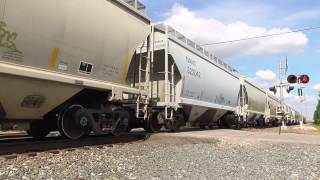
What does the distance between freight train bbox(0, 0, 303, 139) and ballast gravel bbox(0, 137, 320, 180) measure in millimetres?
1322

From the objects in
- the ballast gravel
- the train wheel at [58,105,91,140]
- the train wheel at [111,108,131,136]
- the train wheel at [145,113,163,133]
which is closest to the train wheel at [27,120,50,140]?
the train wheel at [58,105,91,140]

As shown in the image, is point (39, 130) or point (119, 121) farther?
point (119, 121)

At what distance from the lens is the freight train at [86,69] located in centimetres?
666

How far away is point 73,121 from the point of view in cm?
841

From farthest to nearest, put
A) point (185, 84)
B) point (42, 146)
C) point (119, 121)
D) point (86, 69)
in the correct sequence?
point (185, 84), point (119, 121), point (86, 69), point (42, 146)

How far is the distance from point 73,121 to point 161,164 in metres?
3.12

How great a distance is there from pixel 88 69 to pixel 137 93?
2.23m

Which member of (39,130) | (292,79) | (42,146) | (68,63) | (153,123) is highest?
(292,79)

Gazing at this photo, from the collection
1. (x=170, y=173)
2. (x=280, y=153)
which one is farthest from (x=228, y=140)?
(x=170, y=173)

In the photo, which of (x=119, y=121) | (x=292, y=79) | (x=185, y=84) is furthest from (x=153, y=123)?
(x=292, y=79)

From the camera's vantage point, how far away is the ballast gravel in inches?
205

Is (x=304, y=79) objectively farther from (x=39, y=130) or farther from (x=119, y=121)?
(x=39, y=130)

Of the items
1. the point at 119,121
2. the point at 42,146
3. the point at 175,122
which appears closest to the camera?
the point at 42,146

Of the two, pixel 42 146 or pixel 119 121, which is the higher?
pixel 119 121
